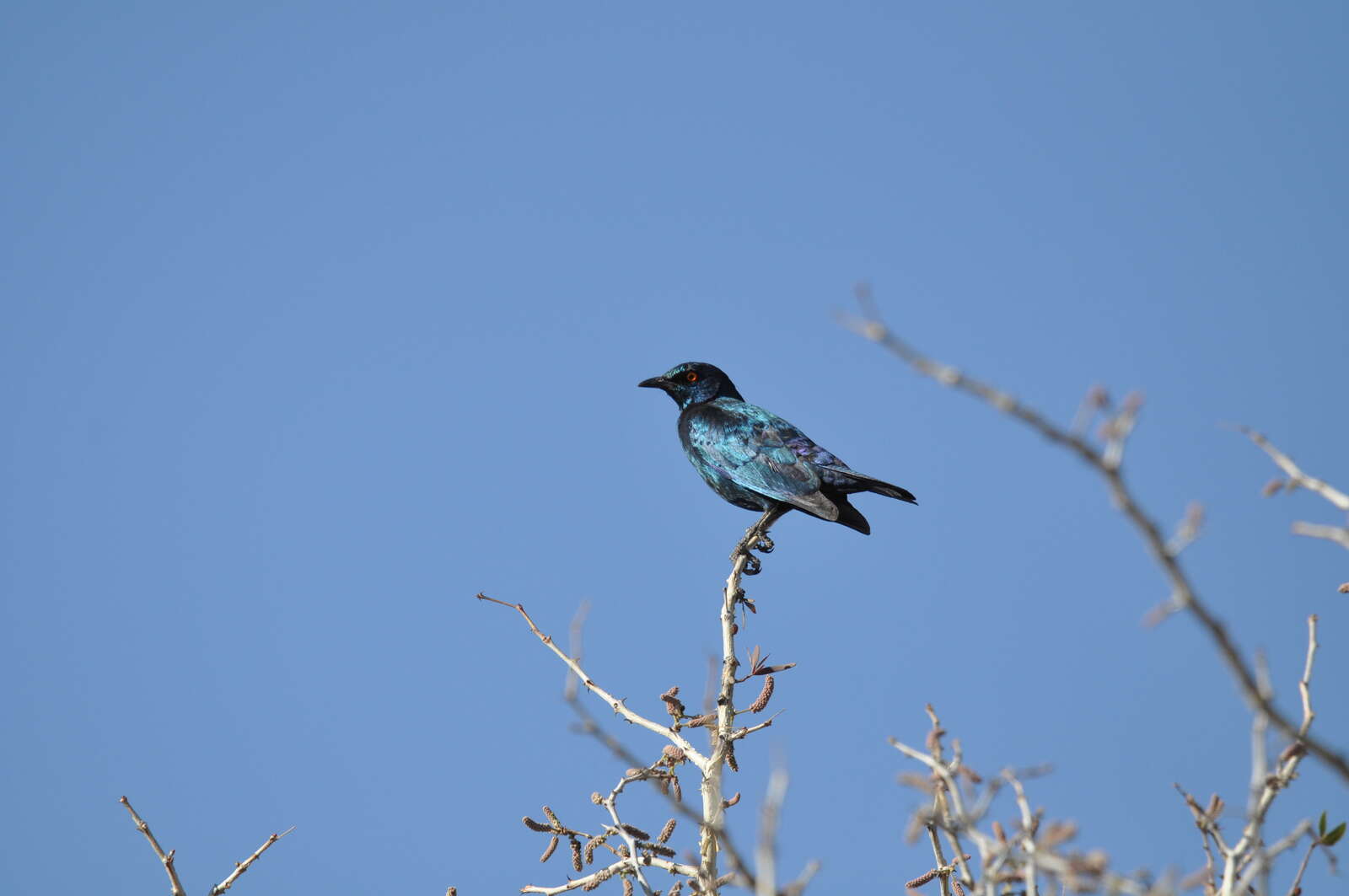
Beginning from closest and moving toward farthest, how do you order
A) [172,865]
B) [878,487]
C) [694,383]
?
[172,865]
[878,487]
[694,383]

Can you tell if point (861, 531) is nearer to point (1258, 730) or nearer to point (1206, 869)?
point (1206, 869)

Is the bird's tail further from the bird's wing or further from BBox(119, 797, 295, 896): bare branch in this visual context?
BBox(119, 797, 295, 896): bare branch

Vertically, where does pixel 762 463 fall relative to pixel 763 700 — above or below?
above

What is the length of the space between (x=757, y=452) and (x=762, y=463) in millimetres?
125

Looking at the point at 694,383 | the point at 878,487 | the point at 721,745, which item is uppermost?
the point at 694,383

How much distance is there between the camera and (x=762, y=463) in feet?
29.1

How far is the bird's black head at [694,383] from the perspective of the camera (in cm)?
1025

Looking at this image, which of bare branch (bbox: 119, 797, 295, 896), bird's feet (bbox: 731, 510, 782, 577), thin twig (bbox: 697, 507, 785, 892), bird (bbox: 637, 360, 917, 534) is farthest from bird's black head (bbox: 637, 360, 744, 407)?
bare branch (bbox: 119, 797, 295, 896)

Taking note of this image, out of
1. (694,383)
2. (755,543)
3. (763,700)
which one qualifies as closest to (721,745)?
(763,700)

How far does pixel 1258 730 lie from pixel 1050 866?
49cm

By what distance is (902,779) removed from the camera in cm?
290

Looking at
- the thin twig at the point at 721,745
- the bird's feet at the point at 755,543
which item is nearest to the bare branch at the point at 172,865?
the thin twig at the point at 721,745

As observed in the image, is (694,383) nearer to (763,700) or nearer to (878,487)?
(878,487)

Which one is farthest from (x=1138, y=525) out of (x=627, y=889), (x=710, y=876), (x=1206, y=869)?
(x=627, y=889)
